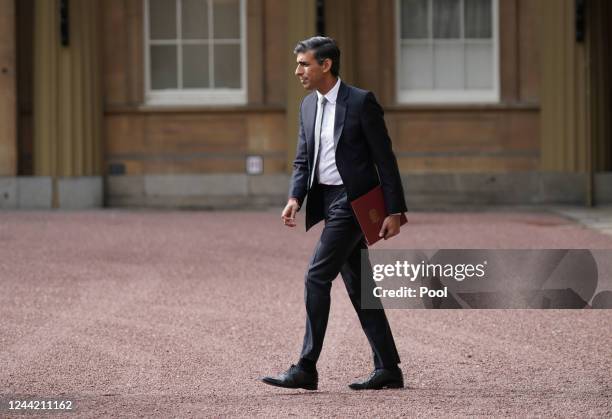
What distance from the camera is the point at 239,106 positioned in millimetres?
17797

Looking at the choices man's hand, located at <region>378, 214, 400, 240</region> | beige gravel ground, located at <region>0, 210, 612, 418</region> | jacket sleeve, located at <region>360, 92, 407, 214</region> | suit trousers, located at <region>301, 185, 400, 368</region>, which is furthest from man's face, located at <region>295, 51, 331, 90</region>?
beige gravel ground, located at <region>0, 210, 612, 418</region>

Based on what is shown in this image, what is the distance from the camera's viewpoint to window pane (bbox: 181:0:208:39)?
711 inches

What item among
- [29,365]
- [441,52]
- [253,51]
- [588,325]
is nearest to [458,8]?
[441,52]

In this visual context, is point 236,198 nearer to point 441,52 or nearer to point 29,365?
point 441,52

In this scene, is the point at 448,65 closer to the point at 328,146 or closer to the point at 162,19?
the point at 162,19

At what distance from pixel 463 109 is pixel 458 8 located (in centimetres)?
141

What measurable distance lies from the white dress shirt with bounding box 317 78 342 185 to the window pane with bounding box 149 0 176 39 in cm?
1196

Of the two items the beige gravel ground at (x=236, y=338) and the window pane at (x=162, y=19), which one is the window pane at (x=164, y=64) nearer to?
the window pane at (x=162, y=19)

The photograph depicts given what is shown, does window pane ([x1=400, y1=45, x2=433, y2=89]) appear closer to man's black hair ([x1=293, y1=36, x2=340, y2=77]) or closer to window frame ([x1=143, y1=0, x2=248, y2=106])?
window frame ([x1=143, y1=0, x2=248, y2=106])

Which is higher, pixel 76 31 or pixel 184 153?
pixel 76 31

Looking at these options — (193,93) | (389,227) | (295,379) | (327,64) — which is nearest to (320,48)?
(327,64)

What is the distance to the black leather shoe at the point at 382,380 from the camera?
6453 millimetres

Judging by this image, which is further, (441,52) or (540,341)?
(441,52)

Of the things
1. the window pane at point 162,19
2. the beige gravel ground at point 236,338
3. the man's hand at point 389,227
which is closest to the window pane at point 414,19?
the window pane at point 162,19
